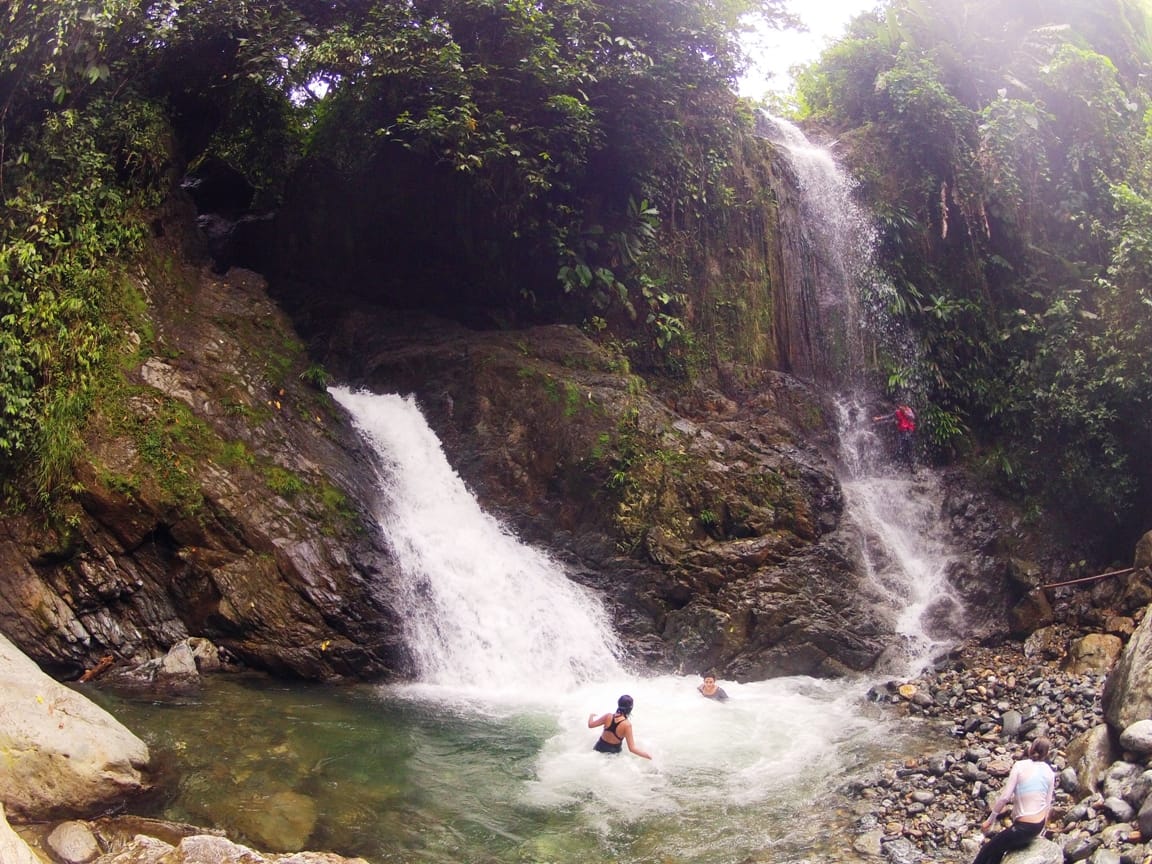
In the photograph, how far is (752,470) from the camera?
46.0 feet

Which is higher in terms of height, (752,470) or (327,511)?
(752,470)

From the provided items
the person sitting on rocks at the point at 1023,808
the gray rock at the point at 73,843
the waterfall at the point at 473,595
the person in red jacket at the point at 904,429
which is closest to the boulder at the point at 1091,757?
the person sitting on rocks at the point at 1023,808

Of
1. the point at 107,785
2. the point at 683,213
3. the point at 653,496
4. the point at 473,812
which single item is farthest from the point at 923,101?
the point at 107,785

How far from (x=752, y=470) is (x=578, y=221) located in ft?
18.1

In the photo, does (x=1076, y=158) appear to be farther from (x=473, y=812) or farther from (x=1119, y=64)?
(x=473, y=812)

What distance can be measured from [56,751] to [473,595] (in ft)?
19.1

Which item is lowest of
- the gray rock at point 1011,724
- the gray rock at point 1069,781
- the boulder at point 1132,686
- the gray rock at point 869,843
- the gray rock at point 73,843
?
the gray rock at point 73,843

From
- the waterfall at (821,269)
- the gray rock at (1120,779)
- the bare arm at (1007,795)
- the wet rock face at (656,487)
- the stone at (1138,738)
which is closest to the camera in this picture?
the bare arm at (1007,795)

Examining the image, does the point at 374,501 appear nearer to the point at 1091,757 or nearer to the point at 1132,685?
the point at 1091,757

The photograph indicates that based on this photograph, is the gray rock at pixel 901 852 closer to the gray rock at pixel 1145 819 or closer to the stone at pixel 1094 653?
the gray rock at pixel 1145 819

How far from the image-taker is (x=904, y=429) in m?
16.1

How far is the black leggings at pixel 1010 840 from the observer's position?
6527 millimetres

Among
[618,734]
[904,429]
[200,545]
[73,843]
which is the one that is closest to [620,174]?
[904,429]

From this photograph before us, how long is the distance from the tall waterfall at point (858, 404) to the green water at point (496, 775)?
3141 mm
